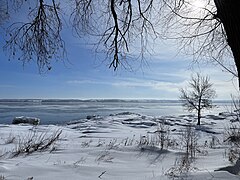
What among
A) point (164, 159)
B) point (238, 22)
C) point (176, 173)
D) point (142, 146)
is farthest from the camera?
point (142, 146)

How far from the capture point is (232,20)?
2555 millimetres

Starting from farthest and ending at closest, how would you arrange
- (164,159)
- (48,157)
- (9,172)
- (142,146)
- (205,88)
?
1. (205,88)
2. (142,146)
3. (164,159)
4. (48,157)
5. (9,172)

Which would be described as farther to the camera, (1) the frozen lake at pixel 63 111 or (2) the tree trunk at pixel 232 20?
(1) the frozen lake at pixel 63 111

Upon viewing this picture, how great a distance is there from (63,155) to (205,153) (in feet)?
11.1

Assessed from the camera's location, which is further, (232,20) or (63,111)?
(63,111)

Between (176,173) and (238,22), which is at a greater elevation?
(238,22)

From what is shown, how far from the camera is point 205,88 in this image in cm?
3388

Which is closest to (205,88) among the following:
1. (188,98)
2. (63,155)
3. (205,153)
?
(188,98)

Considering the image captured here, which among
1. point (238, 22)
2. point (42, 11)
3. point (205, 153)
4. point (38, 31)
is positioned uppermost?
point (42, 11)

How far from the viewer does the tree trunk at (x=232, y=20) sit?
2.52 metres

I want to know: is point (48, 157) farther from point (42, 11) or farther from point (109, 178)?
point (42, 11)

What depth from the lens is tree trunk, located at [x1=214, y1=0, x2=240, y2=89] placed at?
99.0 inches

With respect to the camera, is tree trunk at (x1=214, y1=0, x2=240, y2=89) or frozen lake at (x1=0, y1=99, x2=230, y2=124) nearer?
tree trunk at (x1=214, y1=0, x2=240, y2=89)

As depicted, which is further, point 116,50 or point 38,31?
point 116,50
